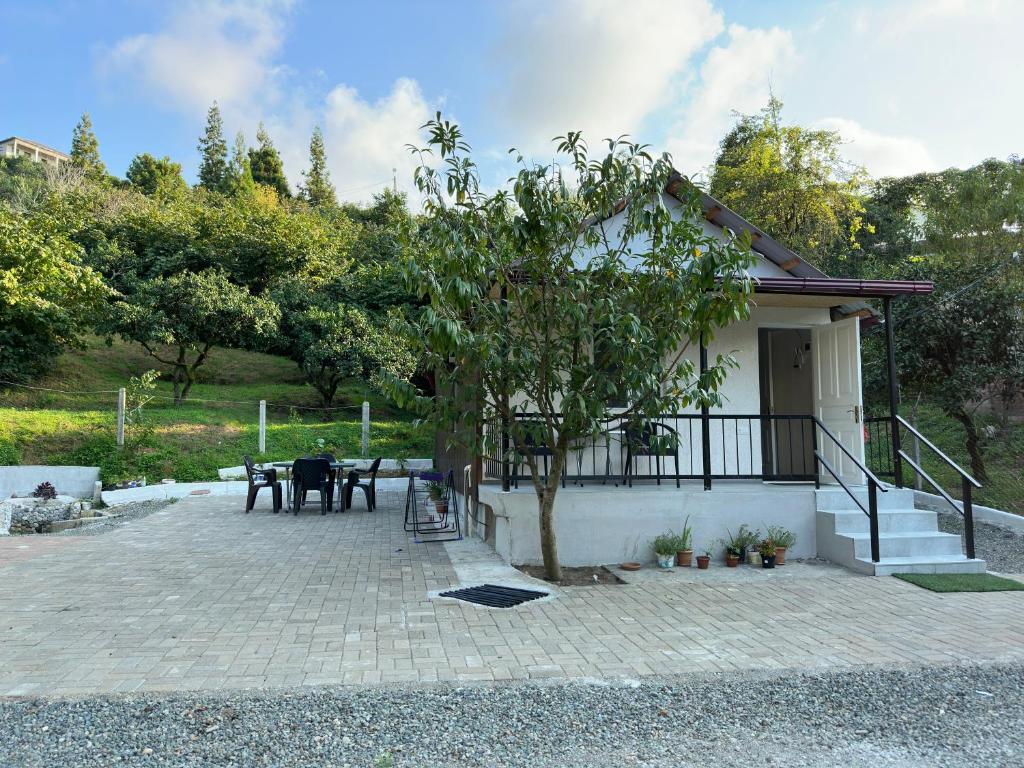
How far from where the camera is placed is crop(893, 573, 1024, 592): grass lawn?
6137mm

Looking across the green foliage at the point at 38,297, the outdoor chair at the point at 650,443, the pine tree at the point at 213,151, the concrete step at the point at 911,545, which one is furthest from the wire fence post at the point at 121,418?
the pine tree at the point at 213,151

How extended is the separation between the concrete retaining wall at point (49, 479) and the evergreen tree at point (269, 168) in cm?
2989

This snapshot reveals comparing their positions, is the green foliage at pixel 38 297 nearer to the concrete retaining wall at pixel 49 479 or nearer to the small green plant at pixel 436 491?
the concrete retaining wall at pixel 49 479

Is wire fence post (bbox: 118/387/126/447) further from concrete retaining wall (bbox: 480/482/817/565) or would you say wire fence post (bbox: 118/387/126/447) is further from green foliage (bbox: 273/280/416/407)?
concrete retaining wall (bbox: 480/482/817/565)

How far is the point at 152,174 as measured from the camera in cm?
3697

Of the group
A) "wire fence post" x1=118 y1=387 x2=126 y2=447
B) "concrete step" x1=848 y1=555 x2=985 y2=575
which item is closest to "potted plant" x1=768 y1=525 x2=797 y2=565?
"concrete step" x1=848 y1=555 x2=985 y2=575

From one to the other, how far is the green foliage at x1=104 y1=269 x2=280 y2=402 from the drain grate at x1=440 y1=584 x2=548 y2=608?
14.5m

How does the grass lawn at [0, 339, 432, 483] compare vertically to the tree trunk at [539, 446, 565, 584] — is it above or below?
above

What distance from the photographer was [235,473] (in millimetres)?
14773

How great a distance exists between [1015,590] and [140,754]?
7267 millimetres

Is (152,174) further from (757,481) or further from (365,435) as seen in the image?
(757,481)

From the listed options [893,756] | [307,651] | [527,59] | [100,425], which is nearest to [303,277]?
Answer: [100,425]

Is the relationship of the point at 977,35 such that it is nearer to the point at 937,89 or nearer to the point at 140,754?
the point at 937,89

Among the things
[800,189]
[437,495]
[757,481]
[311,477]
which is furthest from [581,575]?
[800,189]
